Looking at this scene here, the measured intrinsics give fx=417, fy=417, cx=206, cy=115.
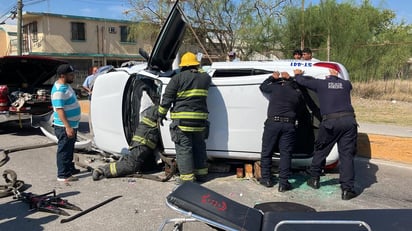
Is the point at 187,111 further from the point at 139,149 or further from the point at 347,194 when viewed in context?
the point at 347,194

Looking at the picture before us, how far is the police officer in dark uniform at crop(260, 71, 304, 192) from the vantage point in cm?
540

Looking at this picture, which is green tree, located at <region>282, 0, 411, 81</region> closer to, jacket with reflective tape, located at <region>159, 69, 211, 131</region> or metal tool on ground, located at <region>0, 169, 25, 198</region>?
jacket with reflective tape, located at <region>159, 69, 211, 131</region>

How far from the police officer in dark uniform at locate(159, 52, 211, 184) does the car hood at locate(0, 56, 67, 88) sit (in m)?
5.63

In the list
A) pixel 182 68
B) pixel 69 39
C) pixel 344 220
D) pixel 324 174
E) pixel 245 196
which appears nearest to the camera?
pixel 344 220

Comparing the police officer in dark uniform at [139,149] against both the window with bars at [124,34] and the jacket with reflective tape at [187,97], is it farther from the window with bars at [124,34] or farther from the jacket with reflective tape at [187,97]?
the window with bars at [124,34]

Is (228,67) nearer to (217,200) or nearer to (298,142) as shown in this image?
(298,142)

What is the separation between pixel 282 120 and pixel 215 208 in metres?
2.73

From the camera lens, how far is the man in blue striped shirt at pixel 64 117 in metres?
5.86

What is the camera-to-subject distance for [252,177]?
19.9 feet

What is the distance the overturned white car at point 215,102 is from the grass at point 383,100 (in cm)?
535

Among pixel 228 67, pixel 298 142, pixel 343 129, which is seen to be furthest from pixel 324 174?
pixel 228 67

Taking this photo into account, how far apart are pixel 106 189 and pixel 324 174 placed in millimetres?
3251

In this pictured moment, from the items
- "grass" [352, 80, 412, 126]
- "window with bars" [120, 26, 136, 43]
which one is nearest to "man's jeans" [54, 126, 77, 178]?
"grass" [352, 80, 412, 126]

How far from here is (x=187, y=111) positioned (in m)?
5.62
